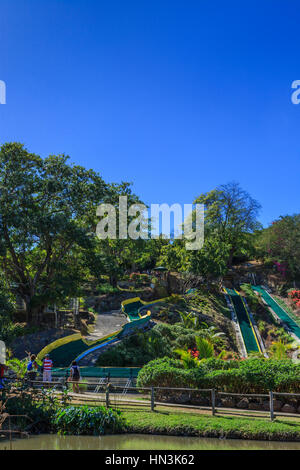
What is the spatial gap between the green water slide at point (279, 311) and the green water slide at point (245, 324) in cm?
321

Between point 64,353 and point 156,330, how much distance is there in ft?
22.0

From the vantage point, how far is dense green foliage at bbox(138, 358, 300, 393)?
11.3 metres

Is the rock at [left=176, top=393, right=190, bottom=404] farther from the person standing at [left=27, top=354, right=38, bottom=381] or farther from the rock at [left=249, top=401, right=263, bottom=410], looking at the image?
the person standing at [left=27, top=354, right=38, bottom=381]

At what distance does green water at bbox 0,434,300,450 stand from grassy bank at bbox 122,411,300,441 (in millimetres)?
165

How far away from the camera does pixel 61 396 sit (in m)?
11.9

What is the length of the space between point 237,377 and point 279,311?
1041 inches

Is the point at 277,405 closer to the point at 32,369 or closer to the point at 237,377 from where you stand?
the point at 237,377

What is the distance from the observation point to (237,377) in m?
11.5

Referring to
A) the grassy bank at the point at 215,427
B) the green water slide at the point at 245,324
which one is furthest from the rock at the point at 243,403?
the green water slide at the point at 245,324

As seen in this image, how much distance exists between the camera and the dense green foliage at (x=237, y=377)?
37.0 feet

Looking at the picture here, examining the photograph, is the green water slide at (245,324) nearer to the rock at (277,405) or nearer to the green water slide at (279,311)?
the green water slide at (279,311)

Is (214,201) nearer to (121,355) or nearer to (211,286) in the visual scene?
(211,286)
